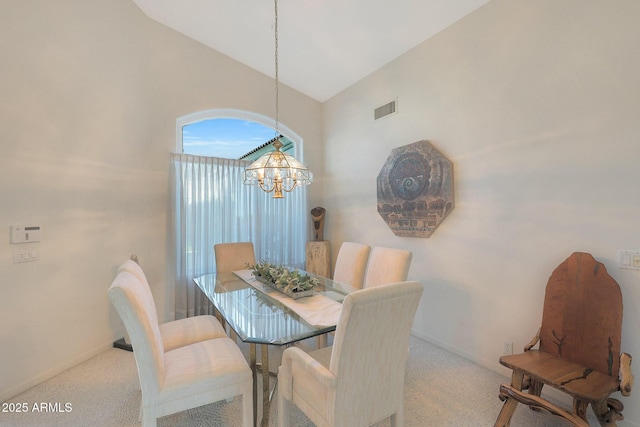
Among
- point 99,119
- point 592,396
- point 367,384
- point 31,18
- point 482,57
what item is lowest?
point 592,396

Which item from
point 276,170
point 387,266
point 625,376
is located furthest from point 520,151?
point 276,170

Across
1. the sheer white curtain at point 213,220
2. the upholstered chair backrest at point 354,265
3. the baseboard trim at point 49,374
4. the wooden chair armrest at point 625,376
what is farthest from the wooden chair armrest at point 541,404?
the baseboard trim at point 49,374

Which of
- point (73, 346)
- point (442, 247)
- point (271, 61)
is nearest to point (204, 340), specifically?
point (73, 346)

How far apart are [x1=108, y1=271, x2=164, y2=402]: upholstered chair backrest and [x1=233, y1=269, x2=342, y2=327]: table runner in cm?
79

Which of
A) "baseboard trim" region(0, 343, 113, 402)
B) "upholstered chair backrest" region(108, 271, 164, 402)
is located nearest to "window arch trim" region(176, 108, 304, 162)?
"baseboard trim" region(0, 343, 113, 402)

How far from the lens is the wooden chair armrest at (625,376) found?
1.45 m

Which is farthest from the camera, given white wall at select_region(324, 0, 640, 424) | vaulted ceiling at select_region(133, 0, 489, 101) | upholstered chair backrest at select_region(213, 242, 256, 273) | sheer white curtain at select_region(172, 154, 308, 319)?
sheer white curtain at select_region(172, 154, 308, 319)

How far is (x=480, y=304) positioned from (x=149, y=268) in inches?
135

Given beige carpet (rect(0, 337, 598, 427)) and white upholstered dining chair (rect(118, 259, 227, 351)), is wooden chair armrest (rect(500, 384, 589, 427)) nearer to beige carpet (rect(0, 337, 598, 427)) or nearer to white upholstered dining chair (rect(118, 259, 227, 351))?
beige carpet (rect(0, 337, 598, 427))

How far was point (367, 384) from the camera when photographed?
1.39 meters

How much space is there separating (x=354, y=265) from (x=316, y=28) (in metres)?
2.49

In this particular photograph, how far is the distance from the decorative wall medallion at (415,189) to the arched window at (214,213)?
1.57 meters

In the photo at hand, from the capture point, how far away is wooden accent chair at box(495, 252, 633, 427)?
1.55 meters

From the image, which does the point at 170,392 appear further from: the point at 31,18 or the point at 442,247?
the point at 31,18
